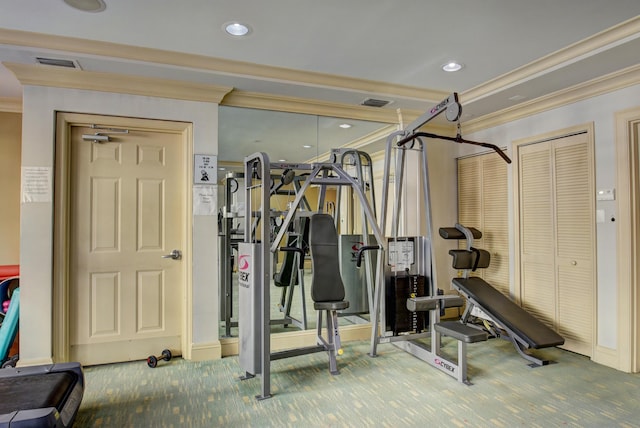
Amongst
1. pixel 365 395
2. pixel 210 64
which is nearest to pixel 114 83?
pixel 210 64

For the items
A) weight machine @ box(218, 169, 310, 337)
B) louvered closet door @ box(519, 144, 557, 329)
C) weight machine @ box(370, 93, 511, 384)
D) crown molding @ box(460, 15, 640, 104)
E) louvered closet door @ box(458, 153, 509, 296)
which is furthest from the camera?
louvered closet door @ box(458, 153, 509, 296)

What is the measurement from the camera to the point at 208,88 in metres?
3.61

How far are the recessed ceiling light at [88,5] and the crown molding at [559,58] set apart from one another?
11.0 ft

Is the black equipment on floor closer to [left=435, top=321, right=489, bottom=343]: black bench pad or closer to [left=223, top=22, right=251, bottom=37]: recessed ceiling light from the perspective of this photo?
[left=223, top=22, right=251, bottom=37]: recessed ceiling light

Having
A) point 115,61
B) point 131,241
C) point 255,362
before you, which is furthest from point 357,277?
point 115,61

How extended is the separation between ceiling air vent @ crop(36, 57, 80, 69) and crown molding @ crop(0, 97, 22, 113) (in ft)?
4.62

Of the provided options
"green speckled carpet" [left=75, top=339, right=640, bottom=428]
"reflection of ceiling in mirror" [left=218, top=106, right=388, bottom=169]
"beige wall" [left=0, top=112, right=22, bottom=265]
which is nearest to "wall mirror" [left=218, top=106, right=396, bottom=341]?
"reflection of ceiling in mirror" [left=218, top=106, right=388, bottom=169]

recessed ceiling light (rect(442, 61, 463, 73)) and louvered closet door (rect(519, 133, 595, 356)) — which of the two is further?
louvered closet door (rect(519, 133, 595, 356))

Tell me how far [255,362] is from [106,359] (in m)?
1.51

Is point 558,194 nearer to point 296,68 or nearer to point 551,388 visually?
point 551,388

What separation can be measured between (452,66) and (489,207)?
6.46 ft

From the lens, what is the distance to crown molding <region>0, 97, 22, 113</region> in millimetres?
4066

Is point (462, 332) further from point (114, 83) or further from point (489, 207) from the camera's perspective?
point (114, 83)

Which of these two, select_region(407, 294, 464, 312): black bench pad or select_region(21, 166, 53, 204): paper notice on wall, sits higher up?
select_region(21, 166, 53, 204): paper notice on wall
